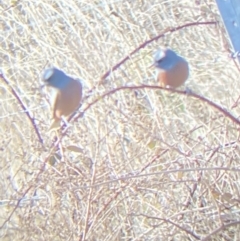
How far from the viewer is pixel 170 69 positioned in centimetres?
228

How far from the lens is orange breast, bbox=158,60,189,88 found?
226 centimetres

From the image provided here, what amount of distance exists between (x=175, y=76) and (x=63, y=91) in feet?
1.17

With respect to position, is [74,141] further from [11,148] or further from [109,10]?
[109,10]

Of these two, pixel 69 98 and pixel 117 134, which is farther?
pixel 117 134

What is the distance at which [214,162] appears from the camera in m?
3.50

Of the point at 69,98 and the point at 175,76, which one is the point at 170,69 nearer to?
the point at 175,76

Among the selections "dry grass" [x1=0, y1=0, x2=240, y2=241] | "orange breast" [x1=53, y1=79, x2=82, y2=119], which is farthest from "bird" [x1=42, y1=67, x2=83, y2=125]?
"dry grass" [x1=0, y1=0, x2=240, y2=241]

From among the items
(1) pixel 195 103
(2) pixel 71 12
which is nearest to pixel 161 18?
(2) pixel 71 12

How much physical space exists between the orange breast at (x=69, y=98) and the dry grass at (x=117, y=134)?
253 millimetres

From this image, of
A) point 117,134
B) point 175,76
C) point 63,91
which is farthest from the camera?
point 117,134

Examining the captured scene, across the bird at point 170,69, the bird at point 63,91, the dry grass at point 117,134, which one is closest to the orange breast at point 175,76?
the bird at point 170,69

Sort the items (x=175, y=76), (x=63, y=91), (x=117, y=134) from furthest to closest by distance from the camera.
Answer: (x=117, y=134) → (x=175, y=76) → (x=63, y=91)

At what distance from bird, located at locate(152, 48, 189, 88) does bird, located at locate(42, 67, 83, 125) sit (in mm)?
290

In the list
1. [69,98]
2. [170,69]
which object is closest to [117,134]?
[170,69]
